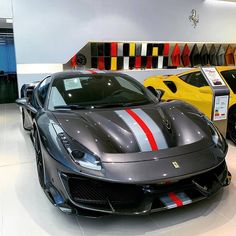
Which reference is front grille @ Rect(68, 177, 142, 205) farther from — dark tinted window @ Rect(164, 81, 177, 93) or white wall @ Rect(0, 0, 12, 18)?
white wall @ Rect(0, 0, 12, 18)

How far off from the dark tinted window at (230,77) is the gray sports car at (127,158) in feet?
4.43

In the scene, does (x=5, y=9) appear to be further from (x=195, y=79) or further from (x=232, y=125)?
(x=232, y=125)

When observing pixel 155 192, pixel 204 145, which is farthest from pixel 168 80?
pixel 155 192

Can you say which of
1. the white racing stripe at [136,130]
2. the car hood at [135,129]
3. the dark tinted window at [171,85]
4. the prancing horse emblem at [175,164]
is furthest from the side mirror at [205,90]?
the prancing horse emblem at [175,164]

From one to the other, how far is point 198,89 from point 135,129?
1.82 m

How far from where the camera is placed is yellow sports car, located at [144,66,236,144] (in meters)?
3.23

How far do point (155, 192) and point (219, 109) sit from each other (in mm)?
1814

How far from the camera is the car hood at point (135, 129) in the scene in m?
1.74

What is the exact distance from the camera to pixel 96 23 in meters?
5.61

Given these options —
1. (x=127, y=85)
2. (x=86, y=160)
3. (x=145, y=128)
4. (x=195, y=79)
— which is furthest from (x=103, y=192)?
(x=195, y=79)

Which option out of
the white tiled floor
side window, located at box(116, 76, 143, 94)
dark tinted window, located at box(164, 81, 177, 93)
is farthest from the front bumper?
dark tinted window, located at box(164, 81, 177, 93)

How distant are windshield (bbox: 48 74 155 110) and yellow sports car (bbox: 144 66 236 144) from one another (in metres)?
0.41

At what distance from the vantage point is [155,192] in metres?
1.59

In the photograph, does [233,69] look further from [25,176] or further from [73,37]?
[73,37]
